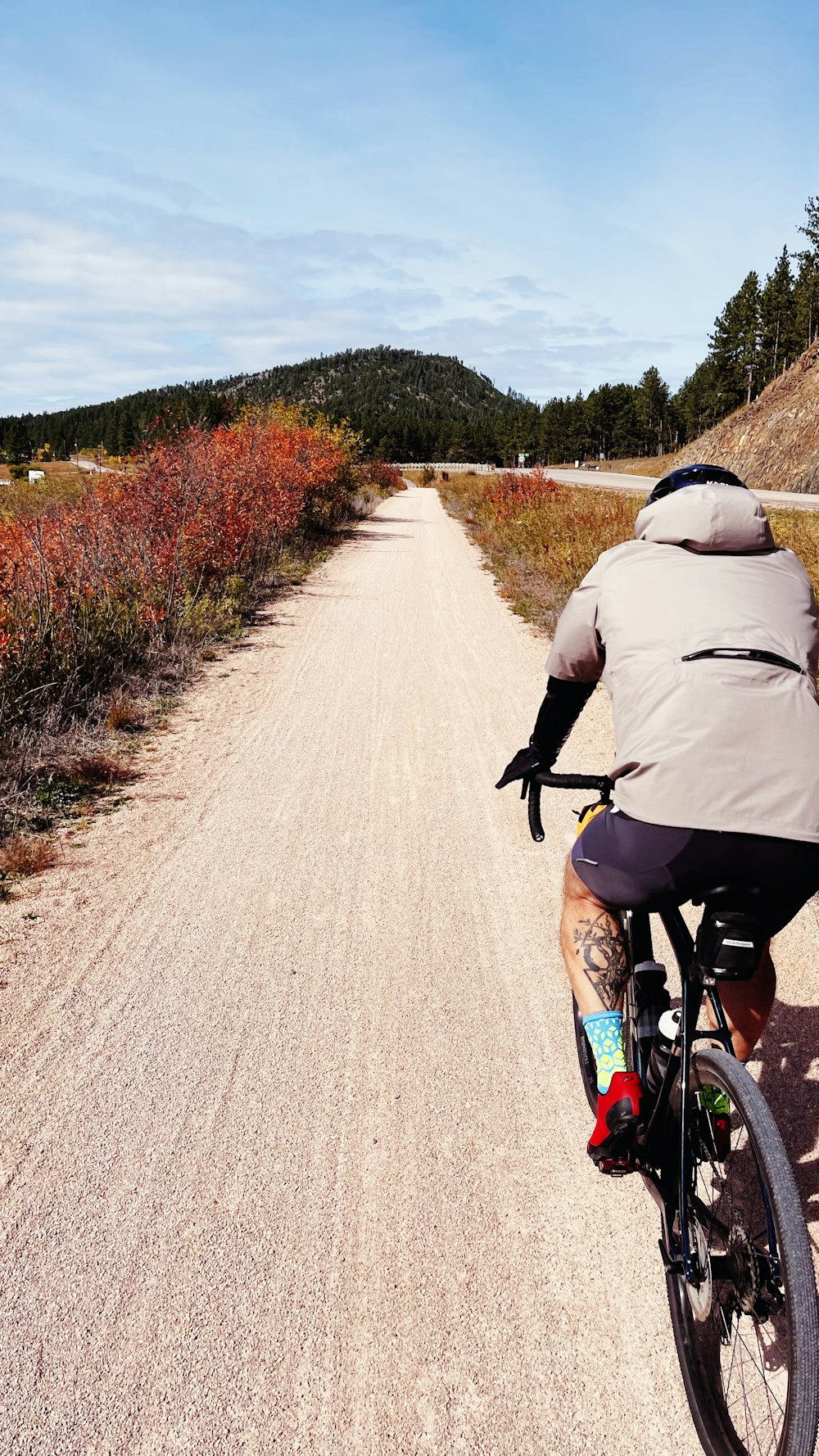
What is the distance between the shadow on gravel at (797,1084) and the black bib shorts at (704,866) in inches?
47.3

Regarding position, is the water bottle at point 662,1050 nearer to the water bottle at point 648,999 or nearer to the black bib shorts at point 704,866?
the water bottle at point 648,999

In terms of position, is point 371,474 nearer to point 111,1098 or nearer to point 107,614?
point 107,614

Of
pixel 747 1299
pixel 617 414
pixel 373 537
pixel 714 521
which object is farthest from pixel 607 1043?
pixel 617 414

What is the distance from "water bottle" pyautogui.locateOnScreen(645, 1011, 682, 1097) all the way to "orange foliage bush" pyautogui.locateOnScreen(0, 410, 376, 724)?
16.7 feet

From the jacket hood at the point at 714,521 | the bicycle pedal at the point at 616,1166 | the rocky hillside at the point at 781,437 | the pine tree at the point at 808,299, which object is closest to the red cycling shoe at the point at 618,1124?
the bicycle pedal at the point at 616,1166

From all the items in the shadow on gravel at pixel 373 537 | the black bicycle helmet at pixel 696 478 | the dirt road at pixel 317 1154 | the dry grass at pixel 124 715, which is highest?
the black bicycle helmet at pixel 696 478

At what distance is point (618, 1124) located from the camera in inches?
76.5

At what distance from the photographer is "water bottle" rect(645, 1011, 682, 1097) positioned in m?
1.91

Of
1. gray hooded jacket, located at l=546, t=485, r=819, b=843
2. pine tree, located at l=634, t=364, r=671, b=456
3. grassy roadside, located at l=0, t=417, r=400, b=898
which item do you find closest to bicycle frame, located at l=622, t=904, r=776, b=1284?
gray hooded jacket, located at l=546, t=485, r=819, b=843

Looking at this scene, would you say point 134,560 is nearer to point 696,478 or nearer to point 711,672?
point 696,478

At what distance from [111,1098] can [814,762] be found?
8.21 ft

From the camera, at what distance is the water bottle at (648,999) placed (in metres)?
2.06

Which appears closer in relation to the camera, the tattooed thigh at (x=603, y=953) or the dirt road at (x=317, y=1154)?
the dirt road at (x=317, y=1154)

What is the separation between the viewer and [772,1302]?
1.53 meters
